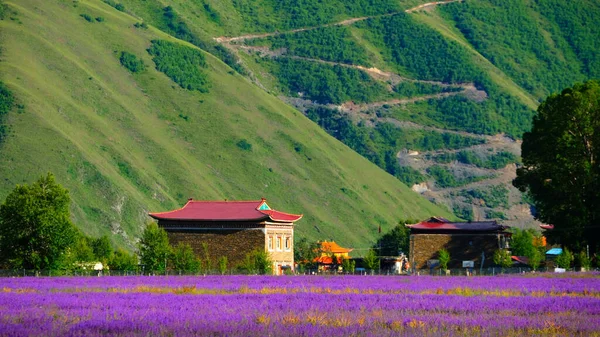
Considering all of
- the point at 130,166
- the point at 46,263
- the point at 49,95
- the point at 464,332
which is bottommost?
the point at 464,332

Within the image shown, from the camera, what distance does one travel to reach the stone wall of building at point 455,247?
416 feet

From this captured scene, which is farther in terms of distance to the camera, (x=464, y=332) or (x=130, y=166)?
(x=130, y=166)

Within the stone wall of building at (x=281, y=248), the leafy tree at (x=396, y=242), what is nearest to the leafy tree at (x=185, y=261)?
the stone wall of building at (x=281, y=248)

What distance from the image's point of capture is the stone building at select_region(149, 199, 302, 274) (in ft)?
381

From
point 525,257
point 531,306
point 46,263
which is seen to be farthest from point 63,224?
point 525,257

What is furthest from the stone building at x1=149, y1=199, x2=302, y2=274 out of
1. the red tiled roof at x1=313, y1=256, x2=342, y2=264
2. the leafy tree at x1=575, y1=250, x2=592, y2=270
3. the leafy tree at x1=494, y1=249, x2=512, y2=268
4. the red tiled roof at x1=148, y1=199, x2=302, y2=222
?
the red tiled roof at x1=313, y1=256, x2=342, y2=264

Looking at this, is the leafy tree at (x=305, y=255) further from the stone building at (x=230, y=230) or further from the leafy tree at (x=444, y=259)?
the stone building at (x=230, y=230)

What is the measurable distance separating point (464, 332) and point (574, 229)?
62948mm

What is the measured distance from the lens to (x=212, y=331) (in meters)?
34.1

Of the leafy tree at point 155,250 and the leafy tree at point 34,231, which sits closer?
the leafy tree at point 34,231

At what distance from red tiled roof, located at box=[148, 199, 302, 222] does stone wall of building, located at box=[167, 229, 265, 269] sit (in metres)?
1.44

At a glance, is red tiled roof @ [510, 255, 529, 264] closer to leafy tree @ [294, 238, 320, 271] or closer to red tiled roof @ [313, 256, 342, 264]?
red tiled roof @ [313, 256, 342, 264]

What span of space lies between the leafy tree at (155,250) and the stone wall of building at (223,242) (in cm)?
1085

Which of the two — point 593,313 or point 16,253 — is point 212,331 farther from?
point 16,253
